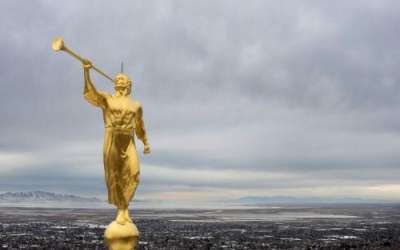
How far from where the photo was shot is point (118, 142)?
11.0 m

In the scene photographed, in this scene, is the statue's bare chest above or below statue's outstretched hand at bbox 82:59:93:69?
below

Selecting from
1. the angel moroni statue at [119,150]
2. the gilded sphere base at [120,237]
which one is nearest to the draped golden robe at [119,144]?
the angel moroni statue at [119,150]

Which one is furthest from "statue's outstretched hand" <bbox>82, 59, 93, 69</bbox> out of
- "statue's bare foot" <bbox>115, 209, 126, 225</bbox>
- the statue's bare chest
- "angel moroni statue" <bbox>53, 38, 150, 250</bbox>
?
"statue's bare foot" <bbox>115, 209, 126, 225</bbox>

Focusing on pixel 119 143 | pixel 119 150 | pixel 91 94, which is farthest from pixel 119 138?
pixel 91 94

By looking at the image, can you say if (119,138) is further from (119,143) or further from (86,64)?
(86,64)

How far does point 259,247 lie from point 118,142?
48.9m

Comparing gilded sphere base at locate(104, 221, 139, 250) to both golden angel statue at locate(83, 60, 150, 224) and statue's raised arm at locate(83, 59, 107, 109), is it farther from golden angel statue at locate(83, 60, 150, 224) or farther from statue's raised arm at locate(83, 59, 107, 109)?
statue's raised arm at locate(83, 59, 107, 109)

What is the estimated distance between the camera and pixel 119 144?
11039mm

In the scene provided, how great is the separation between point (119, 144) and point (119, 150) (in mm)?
118

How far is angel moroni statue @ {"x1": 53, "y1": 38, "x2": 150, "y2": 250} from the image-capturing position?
1091 cm

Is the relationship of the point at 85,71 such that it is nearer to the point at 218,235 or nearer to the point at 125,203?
the point at 125,203

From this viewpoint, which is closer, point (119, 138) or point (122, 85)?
point (119, 138)

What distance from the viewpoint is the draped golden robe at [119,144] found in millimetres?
11031

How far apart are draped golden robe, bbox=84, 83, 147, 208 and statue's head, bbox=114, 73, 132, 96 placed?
0.14m
